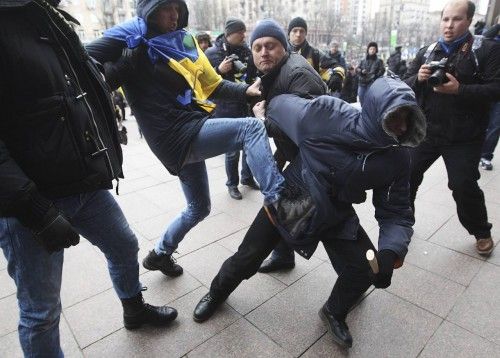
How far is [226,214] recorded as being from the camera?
4.15m

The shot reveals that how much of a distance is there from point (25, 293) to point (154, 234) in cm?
219

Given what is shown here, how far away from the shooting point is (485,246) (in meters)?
3.16

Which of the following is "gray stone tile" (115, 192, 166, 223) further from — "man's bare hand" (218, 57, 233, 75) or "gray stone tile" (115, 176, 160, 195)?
"man's bare hand" (218, 57, 233, 75)

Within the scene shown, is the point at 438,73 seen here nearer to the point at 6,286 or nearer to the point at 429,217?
the point at 429,217

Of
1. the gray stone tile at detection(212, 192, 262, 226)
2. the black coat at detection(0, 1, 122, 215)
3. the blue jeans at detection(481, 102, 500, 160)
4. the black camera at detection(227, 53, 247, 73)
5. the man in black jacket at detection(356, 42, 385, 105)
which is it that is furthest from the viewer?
the man in black jacket at detection(356, 42, 385, 105)

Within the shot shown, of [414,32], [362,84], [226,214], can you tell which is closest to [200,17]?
[414,32]

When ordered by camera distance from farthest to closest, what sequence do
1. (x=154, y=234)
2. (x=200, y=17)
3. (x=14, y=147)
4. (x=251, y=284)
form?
(x=200, y=17)
(x=154, y=234)
(x=251, y=284)
(x=14, y=147)

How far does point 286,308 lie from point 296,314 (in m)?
0.09

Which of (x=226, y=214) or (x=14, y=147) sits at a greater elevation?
(x=14, y=147)

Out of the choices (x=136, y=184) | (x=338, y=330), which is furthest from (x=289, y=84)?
(x=136, y=184)

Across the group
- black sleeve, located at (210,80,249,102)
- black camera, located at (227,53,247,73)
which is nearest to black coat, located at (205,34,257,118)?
black camera, located at (227,53,247,73)

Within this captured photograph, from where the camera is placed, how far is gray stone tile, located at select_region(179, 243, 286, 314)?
266 cm

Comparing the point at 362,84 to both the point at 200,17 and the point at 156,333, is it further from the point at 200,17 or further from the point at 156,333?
the point at 200,17

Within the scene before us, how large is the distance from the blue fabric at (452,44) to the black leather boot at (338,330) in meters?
2.38
